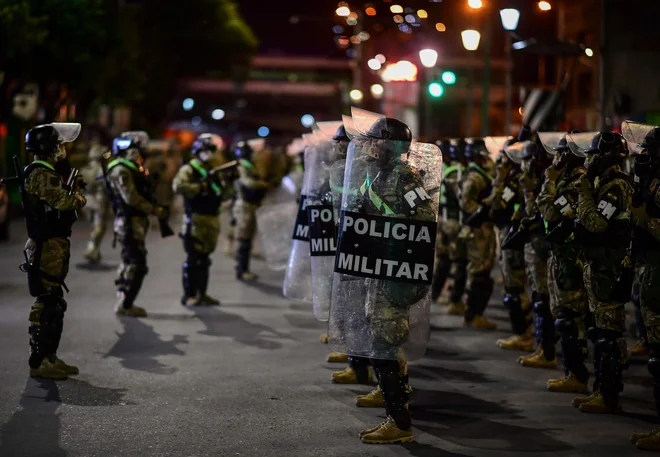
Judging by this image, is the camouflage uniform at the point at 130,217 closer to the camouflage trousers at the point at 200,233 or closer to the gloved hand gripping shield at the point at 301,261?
the camouflage trousers at the point at 200,233

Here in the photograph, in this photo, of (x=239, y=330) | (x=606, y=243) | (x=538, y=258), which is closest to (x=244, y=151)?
(x=239, y=330)

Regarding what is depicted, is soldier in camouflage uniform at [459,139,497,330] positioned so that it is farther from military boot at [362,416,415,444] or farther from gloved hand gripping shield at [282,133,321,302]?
military boot at [362,416,415,444]

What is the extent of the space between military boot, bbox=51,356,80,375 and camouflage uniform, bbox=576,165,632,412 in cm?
435

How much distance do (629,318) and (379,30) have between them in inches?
674

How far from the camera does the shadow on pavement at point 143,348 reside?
31.9 feet

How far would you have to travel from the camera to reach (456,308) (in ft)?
44.4

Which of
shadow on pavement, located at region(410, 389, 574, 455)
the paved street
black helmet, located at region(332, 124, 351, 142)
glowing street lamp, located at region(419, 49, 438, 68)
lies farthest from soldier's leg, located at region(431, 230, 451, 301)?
glowing street lamp, located at region(419, 49, 438, 68)

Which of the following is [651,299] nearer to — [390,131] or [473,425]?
[473,425]

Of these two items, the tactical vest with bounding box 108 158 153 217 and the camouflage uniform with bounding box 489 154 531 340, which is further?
the tactical vest with bounding box 108 158 153 217

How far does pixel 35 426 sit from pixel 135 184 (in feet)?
17.2

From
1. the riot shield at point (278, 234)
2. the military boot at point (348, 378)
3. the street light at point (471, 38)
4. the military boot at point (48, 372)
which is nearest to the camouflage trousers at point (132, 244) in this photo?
the riot shield at point (278, 234)

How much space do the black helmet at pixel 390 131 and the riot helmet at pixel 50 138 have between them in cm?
304

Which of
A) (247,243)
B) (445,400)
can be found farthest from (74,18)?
(445,400)

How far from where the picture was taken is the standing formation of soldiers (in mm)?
6984
